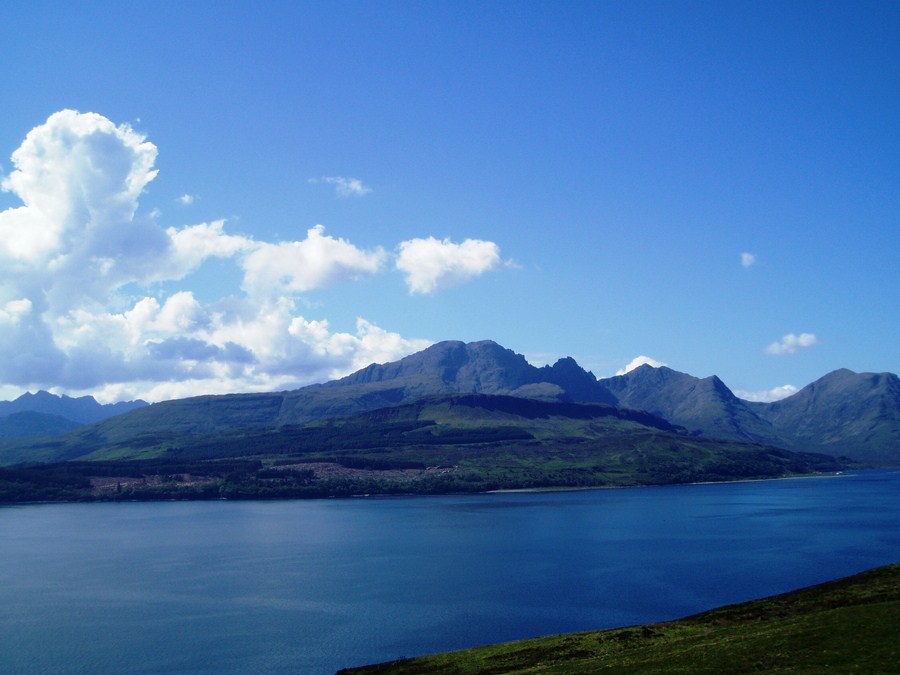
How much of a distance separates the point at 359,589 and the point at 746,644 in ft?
281

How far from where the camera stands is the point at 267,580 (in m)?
142

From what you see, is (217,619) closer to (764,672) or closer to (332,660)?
(332,660)

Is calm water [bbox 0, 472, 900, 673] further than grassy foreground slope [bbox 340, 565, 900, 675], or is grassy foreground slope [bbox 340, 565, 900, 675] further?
calm water [bbox 0, 472, 900, 673]

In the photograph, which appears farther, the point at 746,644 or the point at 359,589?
the point at 359,589

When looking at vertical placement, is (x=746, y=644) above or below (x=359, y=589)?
above

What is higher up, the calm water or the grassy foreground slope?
the grassy foreground slope

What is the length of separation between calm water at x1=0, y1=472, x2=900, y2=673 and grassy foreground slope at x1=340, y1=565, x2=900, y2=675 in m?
18.7

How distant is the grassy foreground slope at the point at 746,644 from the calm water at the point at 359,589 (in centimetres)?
1865

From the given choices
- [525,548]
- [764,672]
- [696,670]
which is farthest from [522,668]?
[525,548]

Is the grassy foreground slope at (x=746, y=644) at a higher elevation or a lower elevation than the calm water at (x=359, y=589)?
higher

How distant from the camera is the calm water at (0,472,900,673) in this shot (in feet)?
313

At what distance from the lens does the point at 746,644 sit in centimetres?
5712

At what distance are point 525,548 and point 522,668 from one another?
4379 inches

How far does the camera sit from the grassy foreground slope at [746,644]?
50.1 meters
